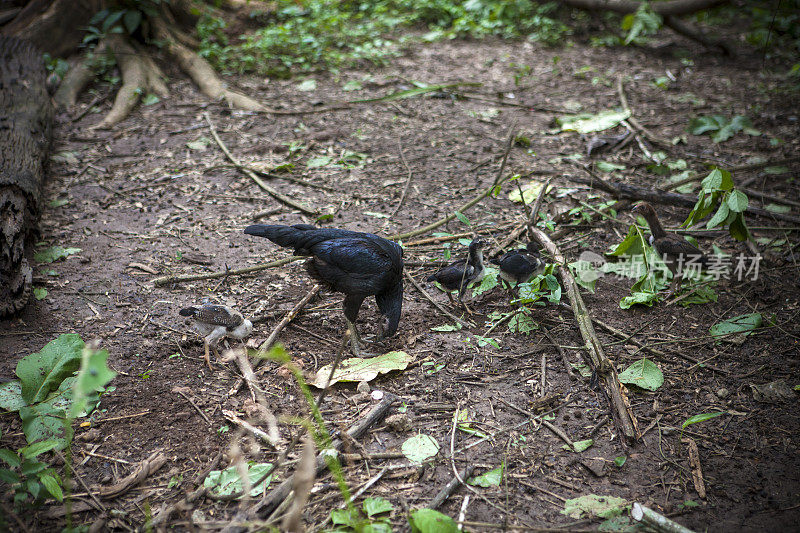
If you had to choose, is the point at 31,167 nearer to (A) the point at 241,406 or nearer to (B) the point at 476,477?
(A) the point at 241,406

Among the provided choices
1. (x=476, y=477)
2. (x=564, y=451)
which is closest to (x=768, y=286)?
(x=564, y=451)

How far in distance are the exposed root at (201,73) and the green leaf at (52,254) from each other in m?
3.71

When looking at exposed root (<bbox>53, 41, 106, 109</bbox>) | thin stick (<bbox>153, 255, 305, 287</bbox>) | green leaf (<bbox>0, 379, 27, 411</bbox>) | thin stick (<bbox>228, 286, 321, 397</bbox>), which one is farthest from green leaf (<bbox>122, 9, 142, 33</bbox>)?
green leaf (<bbox>0, 379, 27, 411</bbox>)

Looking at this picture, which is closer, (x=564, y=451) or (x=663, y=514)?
(x=663, y=514)

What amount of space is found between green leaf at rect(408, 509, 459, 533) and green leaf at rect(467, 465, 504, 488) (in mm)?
472

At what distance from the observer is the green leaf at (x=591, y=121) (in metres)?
7.72

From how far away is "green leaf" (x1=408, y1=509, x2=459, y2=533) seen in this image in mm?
2680

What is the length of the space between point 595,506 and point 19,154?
6196mm

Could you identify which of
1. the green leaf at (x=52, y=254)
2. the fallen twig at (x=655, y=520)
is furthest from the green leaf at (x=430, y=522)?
the green leaf at (x=52, y=254)

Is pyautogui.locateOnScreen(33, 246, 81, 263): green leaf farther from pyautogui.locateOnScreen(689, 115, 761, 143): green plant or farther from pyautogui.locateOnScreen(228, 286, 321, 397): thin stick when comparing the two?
pyautogui.locateOnScreen(689, 115, 761, 143): green plant

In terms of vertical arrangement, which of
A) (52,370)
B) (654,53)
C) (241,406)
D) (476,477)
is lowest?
(654,53)

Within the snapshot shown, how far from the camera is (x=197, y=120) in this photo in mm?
7832

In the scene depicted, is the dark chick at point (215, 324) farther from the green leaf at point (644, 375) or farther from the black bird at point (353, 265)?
the green leaf at point (644, 375)

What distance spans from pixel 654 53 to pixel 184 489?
36.3 ft
